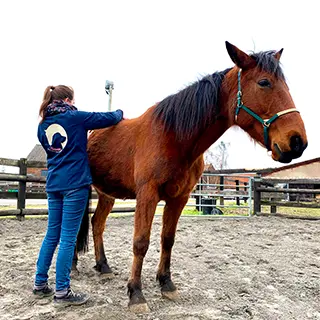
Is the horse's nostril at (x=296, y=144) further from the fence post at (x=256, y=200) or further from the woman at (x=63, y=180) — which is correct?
the fence post at (x=256, y=200)

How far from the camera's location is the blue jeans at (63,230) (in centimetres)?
245

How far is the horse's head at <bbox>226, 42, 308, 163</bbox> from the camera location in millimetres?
2018

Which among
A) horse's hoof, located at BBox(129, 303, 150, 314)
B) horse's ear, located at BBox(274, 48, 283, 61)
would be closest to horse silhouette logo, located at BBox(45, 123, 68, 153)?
horse's hoof, located at BBox(129, 303, 150, 314)

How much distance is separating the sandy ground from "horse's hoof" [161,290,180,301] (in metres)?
0.05

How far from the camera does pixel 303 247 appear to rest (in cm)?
492

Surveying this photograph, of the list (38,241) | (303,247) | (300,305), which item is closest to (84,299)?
(300,305)

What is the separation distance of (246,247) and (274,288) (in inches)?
75.4

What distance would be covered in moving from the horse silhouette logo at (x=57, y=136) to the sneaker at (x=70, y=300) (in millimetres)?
1211

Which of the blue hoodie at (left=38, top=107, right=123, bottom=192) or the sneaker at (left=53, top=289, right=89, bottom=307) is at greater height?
the blue hoodie at (left=38, top=107, right=123, bottom=192)

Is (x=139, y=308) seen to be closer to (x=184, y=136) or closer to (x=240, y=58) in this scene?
(x=184, y=136)

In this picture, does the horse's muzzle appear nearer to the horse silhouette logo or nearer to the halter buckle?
the halter buckle

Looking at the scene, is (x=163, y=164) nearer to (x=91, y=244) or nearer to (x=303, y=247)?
(x=91, y=244)

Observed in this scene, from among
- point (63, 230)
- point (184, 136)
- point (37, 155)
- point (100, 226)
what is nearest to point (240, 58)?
point (184, 136)

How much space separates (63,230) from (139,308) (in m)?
0.89
